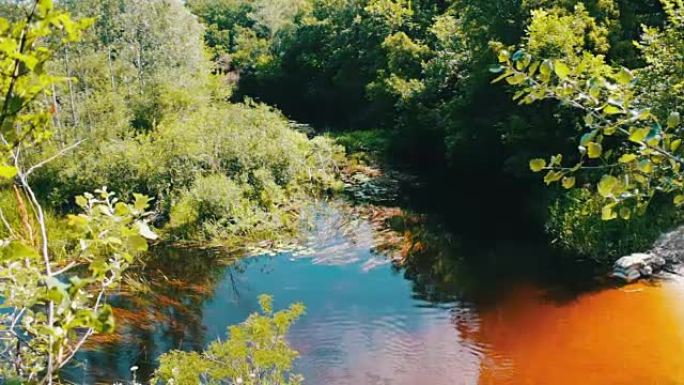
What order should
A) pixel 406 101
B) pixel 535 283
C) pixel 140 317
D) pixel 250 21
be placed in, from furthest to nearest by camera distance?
pixel 250 21 < pixel 406 101 < pixel 535 283 < pixel 140 317

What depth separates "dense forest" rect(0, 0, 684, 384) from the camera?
198cm

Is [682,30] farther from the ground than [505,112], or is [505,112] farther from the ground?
[682,30]

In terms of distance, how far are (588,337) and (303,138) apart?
1334 cm

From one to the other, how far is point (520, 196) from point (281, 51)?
68.2ft

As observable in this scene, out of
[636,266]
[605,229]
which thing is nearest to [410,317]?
[636,266]

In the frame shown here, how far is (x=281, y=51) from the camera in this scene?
34.9 metres

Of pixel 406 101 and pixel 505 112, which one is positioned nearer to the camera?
pixel 505 112

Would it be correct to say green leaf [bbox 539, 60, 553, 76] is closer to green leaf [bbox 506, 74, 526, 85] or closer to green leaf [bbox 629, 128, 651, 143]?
green leaf [bbox 506, 74, 526, 85]

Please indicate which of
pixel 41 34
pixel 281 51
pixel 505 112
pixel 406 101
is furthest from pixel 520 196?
pixel 281 51

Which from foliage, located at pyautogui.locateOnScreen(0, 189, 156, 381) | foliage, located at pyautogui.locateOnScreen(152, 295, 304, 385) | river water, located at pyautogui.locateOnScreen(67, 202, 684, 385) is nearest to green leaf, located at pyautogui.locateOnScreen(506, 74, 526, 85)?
foliage, located at pyautogui.locateOnScreen(0, 189, 156, 381)

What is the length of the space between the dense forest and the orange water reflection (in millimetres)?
1523

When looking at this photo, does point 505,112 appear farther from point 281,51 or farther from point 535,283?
point 281,51

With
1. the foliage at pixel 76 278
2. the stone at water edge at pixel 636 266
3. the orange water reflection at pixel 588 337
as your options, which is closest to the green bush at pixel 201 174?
the orange water reflection at pixel 588 337

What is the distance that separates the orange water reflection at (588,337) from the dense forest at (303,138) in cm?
152
